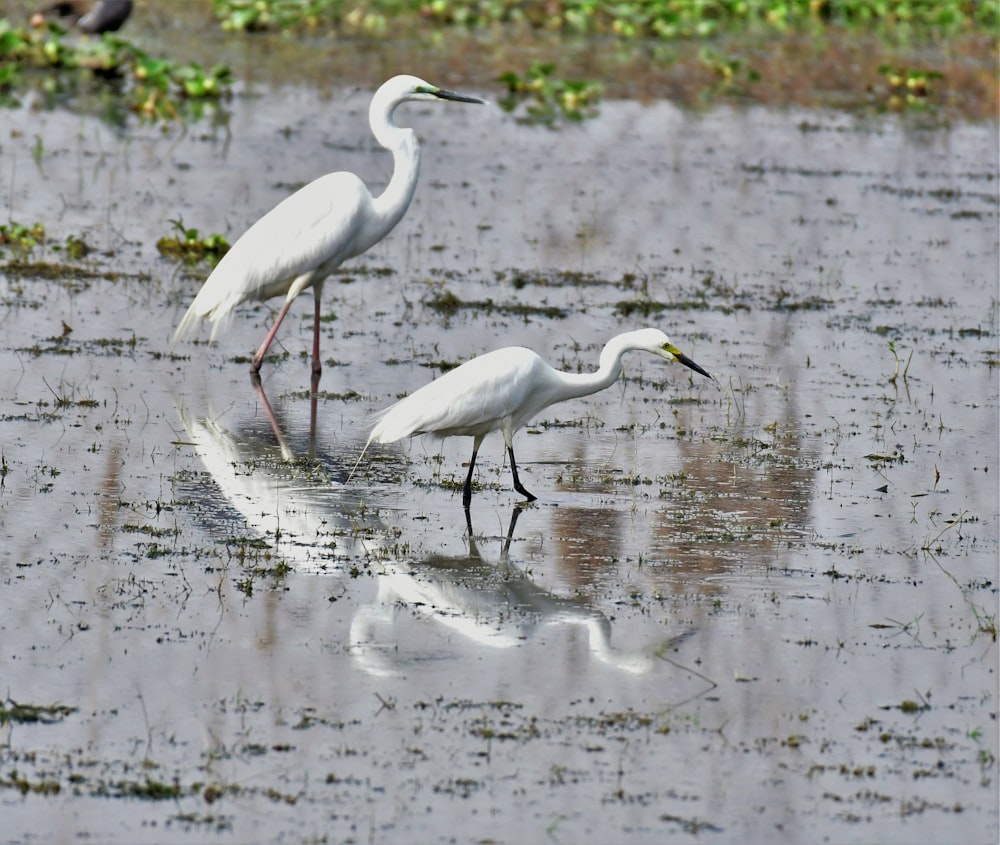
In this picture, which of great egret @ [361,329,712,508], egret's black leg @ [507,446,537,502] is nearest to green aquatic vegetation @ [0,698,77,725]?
great egret @ [361,329,712,508]

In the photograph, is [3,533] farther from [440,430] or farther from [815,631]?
[815,631]

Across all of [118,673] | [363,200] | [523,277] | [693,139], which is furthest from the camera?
[693,139]

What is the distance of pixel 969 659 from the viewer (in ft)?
19.0

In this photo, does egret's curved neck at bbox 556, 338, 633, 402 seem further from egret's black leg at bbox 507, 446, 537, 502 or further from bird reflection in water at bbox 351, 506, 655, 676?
bird reflection in water at bbox 351, 506, 655, 676

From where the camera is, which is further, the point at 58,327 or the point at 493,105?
the point at 493,105

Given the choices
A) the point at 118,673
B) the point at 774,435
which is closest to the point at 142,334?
the point at 774,435

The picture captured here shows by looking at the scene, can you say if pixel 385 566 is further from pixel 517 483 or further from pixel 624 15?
pixel 624 15

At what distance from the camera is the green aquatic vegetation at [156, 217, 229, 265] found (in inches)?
472

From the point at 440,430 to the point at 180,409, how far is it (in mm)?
1829

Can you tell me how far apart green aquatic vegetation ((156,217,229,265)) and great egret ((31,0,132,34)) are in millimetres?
11319

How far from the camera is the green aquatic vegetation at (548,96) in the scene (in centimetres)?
2044

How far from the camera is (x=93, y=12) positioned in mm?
22797

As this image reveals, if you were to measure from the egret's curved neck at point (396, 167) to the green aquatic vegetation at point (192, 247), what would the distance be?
2.46 metres

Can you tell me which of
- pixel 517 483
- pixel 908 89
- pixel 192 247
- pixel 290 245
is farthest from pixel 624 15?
pixel 517 483
